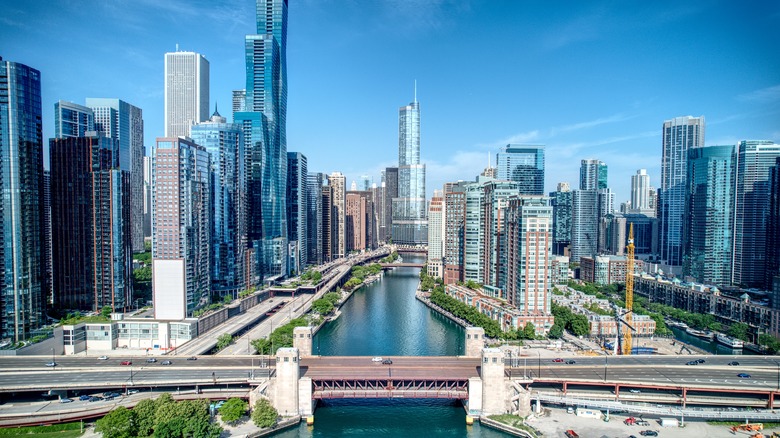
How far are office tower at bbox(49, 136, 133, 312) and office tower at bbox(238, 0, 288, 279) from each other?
33.4 meters

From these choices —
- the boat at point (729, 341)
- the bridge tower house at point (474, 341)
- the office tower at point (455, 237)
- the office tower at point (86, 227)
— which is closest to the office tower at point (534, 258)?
the bridge tower house at point (474, 341)

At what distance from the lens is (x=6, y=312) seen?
57.7 meters

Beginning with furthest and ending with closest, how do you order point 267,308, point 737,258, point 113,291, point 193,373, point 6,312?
point 737,258
point 267,308
point 113,291
point 6,312
point 193,373

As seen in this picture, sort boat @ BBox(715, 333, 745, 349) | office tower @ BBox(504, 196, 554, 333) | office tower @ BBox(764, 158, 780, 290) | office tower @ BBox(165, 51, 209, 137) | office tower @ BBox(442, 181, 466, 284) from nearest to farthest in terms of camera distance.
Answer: boat @ BBox(715, 333, 745, 349) → office tower @ BBox(504, 196, 554, 333) → office tower @ BBox(764, 158, 780, 290) → office tower @ BBox(442, 181, 466, 284) → office tower @ BBox(165, 51, 209, 137)

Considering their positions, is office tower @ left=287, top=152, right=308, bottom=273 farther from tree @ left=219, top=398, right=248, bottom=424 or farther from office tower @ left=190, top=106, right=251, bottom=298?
tree @ left=219, top=398, right=248, bottom=424

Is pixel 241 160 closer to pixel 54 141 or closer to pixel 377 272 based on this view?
pixel 54 141

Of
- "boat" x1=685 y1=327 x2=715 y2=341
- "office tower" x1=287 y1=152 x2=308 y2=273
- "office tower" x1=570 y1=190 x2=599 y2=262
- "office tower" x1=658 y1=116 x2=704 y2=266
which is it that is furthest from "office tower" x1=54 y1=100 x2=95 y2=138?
"office tower" x1=658 y1=116 x2=704 y2=266

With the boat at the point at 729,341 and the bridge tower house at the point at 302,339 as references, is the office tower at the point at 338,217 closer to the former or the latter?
the bridge tower house at the point at 302,339

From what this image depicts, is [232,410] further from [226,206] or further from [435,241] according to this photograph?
[435,241]

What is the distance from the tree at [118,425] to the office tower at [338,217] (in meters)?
122

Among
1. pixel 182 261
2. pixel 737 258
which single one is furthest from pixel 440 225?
pixel 182 261

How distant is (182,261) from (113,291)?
18.3m

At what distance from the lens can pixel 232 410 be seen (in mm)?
38812

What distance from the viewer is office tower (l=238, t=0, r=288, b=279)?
10575 cm
